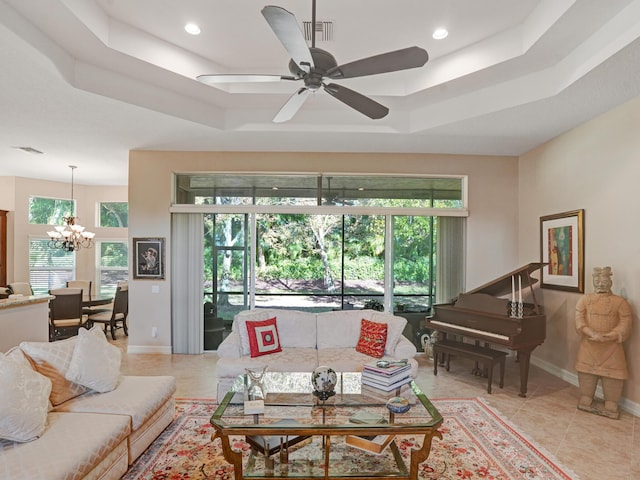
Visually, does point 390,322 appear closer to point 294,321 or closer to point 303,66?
point 294,321

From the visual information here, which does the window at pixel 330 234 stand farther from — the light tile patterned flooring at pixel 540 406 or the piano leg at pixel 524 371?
the piano leg at pixel 524 371

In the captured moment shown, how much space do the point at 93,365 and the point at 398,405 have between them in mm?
2213

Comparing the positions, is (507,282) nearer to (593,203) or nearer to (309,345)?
(593,203)

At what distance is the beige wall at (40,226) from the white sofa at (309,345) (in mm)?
6389

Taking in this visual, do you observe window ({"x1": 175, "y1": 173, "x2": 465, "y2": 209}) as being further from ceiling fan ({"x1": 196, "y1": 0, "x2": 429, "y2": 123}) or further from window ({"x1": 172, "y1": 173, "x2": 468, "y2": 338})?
ceiling fan ({"x1": 196, "y1": 0, "x2": 429, "y2": 123})

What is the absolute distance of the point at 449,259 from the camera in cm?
557

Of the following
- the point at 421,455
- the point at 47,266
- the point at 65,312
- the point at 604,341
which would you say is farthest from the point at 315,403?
the point at 47,266

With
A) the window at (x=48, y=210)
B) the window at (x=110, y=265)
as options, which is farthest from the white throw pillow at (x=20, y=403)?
the window at (x=48, y=210)

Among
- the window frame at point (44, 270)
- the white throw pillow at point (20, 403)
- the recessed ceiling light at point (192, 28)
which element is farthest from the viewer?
the window frame at point (44, 270)

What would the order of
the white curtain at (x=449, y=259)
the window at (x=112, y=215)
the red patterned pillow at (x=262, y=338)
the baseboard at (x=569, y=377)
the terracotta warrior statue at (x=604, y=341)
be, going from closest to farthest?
1. the terracotta warrior statue at (x=604, y=341)
2. the baseboard at (x=569, y=377)
3. the red patterned pillow at (x=262, y=338)
4. the white curtain at (x=449, y=259)
5. the window at (x=112, y=215)

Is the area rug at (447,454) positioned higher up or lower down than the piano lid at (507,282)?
lower down

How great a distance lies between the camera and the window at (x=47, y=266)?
26.6ft

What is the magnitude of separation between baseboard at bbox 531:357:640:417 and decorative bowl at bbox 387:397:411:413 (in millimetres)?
2622

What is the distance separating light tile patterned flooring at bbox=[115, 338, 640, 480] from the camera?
9.05ft
